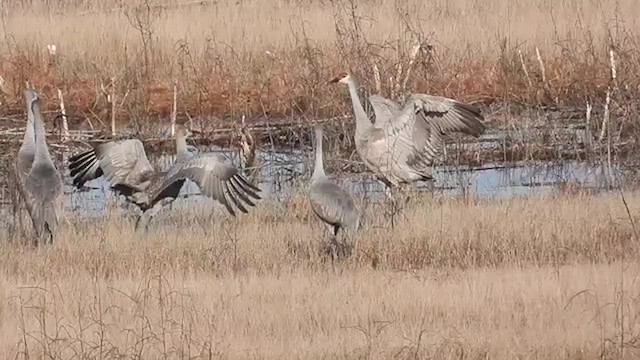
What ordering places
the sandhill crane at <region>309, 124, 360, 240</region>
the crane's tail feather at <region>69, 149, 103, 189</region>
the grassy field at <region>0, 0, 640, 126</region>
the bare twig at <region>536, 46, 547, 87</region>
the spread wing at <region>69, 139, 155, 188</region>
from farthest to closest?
the grassy field at <region>0, 0, 640, 126</region>
the bare twig at <region>536, 46, 547, 87</region>
the crane's tail feather at <region>69, 149, 103, 189</region>
the spread wing at <region>69, 139, 155, 188</region>
the sandhill crane at <region>309, 124, 360, 240</region>

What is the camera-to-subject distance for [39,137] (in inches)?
331

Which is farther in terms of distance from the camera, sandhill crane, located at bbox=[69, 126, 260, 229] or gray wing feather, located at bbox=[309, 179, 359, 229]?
sandhill crane, located at bbox=[69, 126, 260, 229]

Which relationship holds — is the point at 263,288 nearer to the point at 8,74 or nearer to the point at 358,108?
the point at 358,108

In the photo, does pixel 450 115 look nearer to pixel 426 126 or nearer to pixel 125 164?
pixel 426 126

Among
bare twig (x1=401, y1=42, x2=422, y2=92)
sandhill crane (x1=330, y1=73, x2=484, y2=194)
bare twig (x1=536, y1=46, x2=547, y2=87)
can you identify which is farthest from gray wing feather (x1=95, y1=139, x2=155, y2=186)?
bare twig (x1=536, y1=46, x2=547, y2=87)

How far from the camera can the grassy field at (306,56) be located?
12.7m

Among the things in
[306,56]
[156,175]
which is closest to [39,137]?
[156,175]

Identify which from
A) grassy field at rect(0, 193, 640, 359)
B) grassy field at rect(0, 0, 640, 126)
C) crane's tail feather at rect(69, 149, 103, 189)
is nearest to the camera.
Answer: grassy field at rect(0, 193, 640, 359)

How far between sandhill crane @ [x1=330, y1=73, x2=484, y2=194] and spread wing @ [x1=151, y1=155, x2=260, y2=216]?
125 cm

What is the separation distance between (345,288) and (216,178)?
1.96m

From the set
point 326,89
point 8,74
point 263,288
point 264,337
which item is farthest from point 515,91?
point 264,337

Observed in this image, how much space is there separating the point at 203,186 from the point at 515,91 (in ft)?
18.4

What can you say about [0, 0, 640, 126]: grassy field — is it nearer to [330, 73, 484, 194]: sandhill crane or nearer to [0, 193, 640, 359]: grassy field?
[330, 73, 484, 194]: sandhill crane

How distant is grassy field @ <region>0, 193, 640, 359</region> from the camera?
545 centimetres
